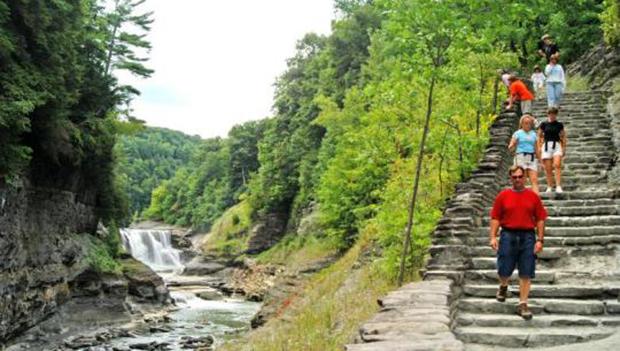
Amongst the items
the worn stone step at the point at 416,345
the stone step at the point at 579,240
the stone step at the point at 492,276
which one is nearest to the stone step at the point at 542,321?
the stone step at the point at 492,276

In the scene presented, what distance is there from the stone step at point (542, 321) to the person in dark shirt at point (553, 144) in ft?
16.1

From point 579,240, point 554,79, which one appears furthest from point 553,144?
point 554,79

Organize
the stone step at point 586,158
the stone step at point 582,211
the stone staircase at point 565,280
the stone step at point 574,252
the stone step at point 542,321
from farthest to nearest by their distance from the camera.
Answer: the stone step at point 586,158 → the stone step at point 582,211 → the stone step at point 574,252 → the stone step at point 542,321 → the stone staircase at point 565,280

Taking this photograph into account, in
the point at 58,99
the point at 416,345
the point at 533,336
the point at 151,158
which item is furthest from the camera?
the point at 151,158

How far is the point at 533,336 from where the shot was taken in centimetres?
664

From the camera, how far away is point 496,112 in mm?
16891

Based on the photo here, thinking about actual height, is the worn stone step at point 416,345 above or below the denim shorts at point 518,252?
below

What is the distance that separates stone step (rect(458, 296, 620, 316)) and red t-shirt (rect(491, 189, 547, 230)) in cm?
111

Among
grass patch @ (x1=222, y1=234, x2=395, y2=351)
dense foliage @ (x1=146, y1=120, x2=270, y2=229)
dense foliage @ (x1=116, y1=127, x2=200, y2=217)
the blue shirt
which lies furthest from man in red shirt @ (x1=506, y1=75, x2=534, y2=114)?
dense foliage @ (x1=116, y1=127, x2=200, y2=217)

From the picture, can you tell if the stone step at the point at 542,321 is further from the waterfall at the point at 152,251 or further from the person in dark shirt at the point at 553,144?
the waterfall at the point at 152,251

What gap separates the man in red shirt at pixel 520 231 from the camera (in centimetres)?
715

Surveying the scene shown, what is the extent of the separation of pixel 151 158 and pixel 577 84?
138202 mm

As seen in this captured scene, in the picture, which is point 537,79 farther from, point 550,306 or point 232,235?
point 232,235

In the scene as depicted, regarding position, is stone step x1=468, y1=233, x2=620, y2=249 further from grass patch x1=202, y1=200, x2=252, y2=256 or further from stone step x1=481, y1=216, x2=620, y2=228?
grass patch x1=202, y1=200, x2=252, y2=256
